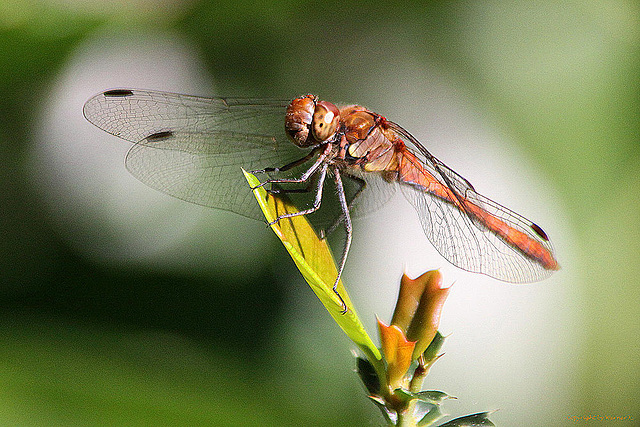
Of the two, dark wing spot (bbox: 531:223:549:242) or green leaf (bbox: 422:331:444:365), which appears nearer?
green leaf (bbox: 422:331:444:365)

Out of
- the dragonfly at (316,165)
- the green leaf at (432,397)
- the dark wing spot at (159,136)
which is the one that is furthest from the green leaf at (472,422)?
the dark wing spot at (159,136)

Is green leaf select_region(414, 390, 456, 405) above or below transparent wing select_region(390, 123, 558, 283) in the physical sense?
below

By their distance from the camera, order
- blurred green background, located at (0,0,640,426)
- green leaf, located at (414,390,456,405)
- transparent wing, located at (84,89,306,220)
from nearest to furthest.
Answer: green leaf, located at (414,390,456,405), transparent wing, located at (84,89,306,220), blurred green background, located at (0,0,640,426)

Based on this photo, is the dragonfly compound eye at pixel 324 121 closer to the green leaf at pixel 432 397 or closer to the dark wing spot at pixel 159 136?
the dark wing spot at pixel 159 136

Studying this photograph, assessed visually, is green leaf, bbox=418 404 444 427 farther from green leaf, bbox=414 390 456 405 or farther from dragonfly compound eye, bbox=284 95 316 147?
dragonfly compound eye, bbox=284 95 316 147

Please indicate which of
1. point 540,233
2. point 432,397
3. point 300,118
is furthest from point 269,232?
point 432,397

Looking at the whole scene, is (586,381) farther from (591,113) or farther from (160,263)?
(160,263)

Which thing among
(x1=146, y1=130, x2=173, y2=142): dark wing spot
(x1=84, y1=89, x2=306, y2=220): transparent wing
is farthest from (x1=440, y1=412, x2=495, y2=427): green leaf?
(x1=146, y1=130, x2=173, y2=142): dark wing spot
